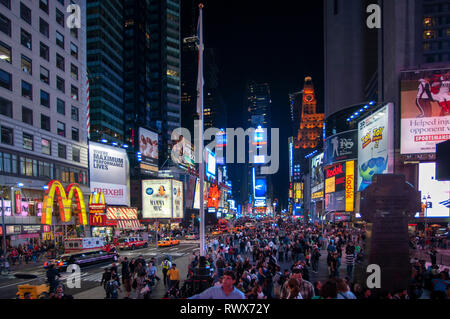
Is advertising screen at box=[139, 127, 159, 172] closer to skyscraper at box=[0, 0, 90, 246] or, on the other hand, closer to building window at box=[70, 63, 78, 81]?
skyscraper at box=[0, 0, 90, 246]

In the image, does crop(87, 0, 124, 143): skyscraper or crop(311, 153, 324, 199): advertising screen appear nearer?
crop(87, 0, 124, 143): skyscraper

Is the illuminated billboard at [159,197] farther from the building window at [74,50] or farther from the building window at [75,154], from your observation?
the building window at [74,50]

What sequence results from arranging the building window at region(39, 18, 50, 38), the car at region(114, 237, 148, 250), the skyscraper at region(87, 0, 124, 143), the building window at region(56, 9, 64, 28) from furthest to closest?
the skyscraper at region(87, 0, 124, 143) → the building window at region(56, 9, 64, 28) → the building window at region(39, 18, 50, 38) → the car at region(114, 237, 148, 250)

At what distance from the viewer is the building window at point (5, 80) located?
32.9m

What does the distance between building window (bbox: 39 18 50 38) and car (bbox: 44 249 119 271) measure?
94.6 feet

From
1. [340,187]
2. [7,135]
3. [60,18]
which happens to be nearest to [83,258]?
[7,135]

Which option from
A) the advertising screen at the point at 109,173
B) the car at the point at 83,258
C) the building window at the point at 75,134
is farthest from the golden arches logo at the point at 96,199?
the car at the point at 83,258

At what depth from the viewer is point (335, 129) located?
87.5m

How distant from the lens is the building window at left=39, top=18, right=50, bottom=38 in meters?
39.2

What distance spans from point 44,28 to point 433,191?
5597 centimetres

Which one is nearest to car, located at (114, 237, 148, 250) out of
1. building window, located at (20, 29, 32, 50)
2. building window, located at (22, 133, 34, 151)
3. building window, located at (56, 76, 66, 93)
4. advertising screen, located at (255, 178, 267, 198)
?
building window, located at (22, 133, 34, 151)

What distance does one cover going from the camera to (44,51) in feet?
131

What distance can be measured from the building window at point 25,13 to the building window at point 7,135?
13.0 meters
